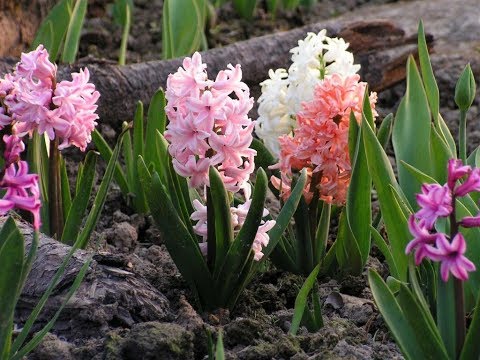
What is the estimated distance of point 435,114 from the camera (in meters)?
2.35

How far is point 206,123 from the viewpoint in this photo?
204cm

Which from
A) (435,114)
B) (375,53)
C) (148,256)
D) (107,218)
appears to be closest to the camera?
(435,114)

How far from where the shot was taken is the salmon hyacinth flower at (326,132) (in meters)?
2.29

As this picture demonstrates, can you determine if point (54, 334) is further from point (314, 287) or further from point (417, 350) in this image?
point (417, 350)

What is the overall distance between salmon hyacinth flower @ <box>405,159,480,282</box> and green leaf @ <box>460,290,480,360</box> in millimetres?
175

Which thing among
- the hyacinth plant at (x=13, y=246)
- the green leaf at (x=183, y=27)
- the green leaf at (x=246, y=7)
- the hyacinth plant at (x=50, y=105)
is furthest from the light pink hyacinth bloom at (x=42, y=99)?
the green leaf at (x=246, y=7)

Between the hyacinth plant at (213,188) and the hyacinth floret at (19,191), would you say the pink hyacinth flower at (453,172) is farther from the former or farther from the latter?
the hyacinth floret at (19,191)

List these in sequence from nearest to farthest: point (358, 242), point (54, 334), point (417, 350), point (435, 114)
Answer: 1. point (417, 350)
2. point (54, 334)
3. point (435, 114)
4. point (358, 242)

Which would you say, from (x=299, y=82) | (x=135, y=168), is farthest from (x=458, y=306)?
(x=135, y=168)

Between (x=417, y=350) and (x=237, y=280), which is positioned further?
(x=237, y=280)

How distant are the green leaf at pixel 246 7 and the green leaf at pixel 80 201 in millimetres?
2984

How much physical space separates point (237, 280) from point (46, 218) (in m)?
0.58

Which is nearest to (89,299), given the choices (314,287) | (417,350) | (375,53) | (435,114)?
(314,287)

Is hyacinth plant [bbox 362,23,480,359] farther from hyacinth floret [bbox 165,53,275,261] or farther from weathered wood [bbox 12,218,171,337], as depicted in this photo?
weathered wood [bbox 12,218,171,337]
